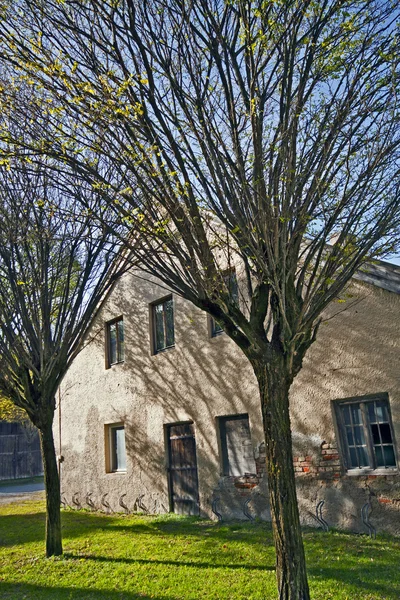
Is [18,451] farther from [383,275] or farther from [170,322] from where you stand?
[383,275]

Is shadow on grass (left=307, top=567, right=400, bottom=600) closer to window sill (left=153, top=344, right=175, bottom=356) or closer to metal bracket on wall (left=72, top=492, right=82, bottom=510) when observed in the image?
window sill (left=153, top=344, right=175, bottom=356)

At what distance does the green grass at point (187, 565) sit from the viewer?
5965mm

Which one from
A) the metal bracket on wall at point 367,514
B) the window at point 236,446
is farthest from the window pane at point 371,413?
the window at point 236,446

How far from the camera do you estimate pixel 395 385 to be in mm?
7992

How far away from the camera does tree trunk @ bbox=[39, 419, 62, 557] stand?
8508mm

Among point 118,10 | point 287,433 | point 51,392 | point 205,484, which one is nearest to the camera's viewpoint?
point 287,433

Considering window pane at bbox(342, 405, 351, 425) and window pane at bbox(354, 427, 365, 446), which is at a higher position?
window pane at bbox(342, 405, 351, 425)

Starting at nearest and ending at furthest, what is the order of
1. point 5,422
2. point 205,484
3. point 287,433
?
point 287,433, point 205,484, point 5,422

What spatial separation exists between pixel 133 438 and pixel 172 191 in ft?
30.2

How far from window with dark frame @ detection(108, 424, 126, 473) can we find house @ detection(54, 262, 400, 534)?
0.03 metres

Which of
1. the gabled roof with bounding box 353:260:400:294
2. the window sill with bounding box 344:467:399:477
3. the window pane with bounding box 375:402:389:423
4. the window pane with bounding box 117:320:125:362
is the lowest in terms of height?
the window sill with bounding box 344:467:399:477

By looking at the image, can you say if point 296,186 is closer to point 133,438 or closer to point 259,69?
point 259,69

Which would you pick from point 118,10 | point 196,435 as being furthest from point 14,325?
point 118,10

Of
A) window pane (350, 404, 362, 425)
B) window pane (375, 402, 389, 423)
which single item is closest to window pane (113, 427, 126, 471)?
window pane (350, 404, 362, 425)
